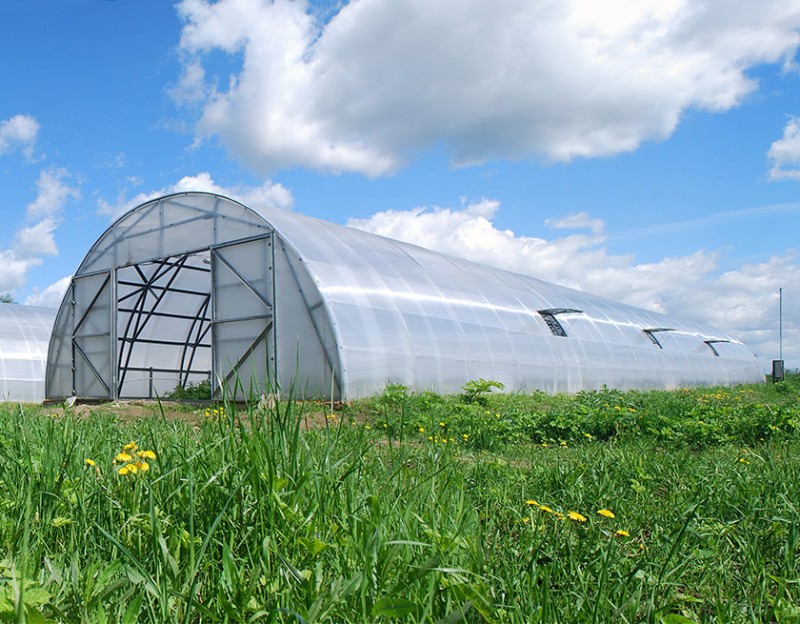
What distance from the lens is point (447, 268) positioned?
1864 centimetres

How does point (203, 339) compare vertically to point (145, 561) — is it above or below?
above

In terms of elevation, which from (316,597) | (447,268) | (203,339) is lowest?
(316,597)

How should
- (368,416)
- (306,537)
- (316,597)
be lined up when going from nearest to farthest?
1. (316,597)
2. (306,537)
3. (368,416)

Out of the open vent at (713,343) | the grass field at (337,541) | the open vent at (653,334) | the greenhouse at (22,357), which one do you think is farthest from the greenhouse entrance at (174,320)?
the open vent at (713,343)

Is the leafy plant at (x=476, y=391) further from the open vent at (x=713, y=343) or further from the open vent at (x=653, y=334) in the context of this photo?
the open vent at (x=713, y=343)

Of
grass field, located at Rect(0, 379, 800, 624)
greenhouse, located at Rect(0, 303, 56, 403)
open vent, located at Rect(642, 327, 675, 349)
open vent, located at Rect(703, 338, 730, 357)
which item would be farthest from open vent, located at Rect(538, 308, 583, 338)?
grass field, located at Rect(0, 379, 800, 624)

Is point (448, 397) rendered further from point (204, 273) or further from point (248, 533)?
point (248, 533)

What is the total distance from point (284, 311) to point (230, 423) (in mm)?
11415

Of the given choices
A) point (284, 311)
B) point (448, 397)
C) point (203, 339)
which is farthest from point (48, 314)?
point (448, 397)

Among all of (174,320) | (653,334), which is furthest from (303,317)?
(653,334)

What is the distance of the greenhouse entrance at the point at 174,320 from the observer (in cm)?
1462

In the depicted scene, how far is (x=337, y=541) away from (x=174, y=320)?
1959 centimetres

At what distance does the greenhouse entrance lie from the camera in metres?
14.6

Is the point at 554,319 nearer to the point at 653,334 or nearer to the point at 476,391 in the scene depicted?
the point at 476,391
